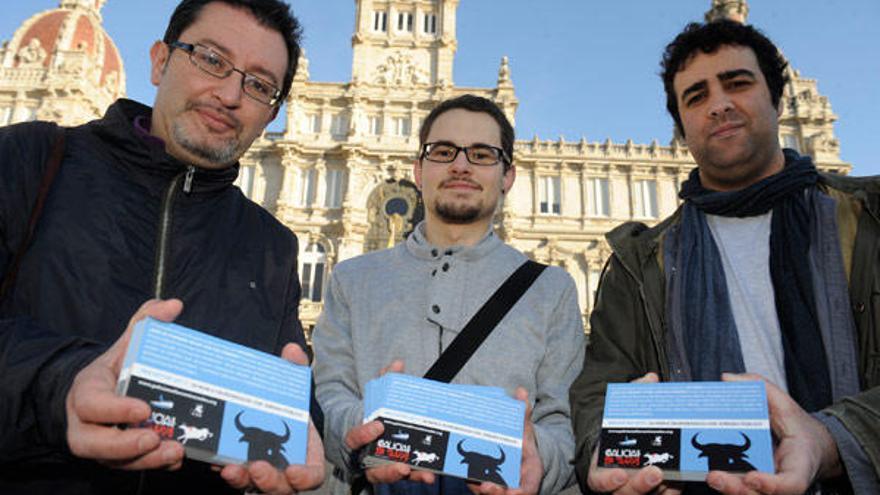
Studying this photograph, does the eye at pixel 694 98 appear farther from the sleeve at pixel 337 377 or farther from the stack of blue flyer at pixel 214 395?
the stack of blue flyer at pixel 214 395

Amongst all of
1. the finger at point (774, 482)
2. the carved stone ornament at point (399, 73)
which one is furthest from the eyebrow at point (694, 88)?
the carved stone ornament at point (399, 73)

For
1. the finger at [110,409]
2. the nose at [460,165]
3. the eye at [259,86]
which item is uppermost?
the eye at [259,86]

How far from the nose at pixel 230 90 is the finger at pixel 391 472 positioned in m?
2.06

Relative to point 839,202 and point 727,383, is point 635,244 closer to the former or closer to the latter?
point 839,202

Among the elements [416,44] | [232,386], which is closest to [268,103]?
[232,386]

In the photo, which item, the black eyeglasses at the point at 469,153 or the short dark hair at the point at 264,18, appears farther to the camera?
the black eyeglasses at the point at 469,153

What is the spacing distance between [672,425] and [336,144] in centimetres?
2999

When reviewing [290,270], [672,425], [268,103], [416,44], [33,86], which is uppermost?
[416,44]

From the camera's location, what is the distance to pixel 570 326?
133 inches

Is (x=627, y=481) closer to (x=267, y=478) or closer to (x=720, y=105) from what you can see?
(x=267, y=478)

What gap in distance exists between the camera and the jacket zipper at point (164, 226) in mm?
2672

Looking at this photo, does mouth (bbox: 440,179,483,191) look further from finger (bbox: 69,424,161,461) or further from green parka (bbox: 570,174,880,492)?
finger (bbox: 69,424,161,461)

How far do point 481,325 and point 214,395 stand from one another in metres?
1.70

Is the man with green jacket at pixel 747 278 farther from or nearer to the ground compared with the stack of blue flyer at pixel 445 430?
farther from the ground
